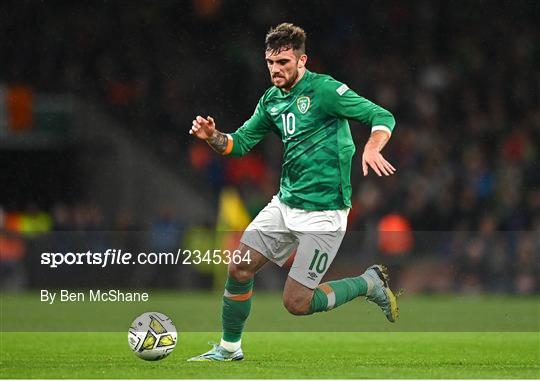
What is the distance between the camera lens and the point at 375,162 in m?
7.62

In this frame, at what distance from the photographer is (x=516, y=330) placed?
39.2 feet

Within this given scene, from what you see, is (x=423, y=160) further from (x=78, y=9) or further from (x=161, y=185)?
(x=78, y=9)

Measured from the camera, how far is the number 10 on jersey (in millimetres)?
8398

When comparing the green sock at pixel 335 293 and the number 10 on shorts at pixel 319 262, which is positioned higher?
the number 10 on shorts at pixel 319 262

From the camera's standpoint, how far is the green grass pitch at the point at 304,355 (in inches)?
309

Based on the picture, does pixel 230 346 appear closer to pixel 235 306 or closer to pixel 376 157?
pixel 235 306

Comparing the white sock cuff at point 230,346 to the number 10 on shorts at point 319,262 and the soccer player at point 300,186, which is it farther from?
the number 10 on shorts at point 319,262

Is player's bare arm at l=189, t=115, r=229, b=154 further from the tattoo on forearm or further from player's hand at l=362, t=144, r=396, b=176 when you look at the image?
player's hand at l=362, t=144, r=396, b=176

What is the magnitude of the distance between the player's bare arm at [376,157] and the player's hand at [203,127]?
1.13m

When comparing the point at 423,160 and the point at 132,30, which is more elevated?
the point at 132,30

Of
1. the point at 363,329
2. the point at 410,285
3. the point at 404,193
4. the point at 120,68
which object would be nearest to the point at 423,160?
the point at 404,193

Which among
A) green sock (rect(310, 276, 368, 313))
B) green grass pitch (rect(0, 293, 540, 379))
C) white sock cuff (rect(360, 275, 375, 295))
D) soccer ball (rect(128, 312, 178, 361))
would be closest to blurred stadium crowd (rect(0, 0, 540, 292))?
green grass pitch (rect(0, 293, 540, 379))

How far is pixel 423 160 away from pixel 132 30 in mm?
6531

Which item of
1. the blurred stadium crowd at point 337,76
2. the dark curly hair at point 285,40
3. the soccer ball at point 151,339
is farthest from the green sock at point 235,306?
the blurred stadium crowd at point 337,76
